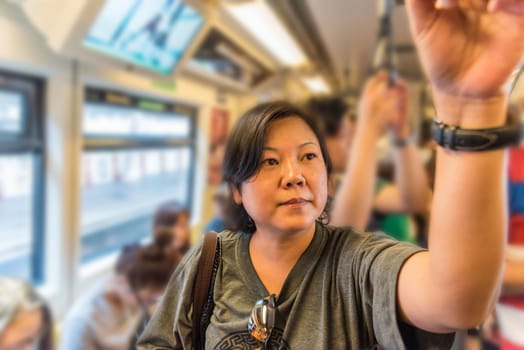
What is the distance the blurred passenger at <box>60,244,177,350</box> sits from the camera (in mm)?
1302

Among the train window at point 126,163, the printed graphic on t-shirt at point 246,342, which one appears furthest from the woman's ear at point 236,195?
the train window at point 126,163

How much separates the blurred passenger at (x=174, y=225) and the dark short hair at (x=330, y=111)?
0.74 meters

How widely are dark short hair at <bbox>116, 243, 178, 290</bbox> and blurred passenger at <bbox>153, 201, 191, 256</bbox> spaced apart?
0.32 feet

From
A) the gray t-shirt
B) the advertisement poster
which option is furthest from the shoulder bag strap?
the advertisement poster

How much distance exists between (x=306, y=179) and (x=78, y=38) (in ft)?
4.27

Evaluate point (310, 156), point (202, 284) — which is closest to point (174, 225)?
point (202, 284)

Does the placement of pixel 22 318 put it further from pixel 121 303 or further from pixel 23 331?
pixel 121 303

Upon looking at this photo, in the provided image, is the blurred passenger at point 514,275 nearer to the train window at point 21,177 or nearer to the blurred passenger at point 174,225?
the blurred passenger at point 174,225

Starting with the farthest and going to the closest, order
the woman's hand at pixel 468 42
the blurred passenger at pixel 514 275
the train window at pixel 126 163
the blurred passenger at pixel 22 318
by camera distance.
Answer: the train window at pixel 126 163
the blurred passenger at pixel 22 318
the blurred passenger at pixel 514 275
the woman's hand at pixel 468 42

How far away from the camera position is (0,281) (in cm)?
134

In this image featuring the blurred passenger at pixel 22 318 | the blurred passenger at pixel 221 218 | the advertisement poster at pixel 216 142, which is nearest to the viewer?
the blurred passenger at pixel 221 218

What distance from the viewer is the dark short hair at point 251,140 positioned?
453mm

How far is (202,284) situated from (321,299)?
0.16 metres

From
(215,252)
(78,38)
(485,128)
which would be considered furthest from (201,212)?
(485,128)
